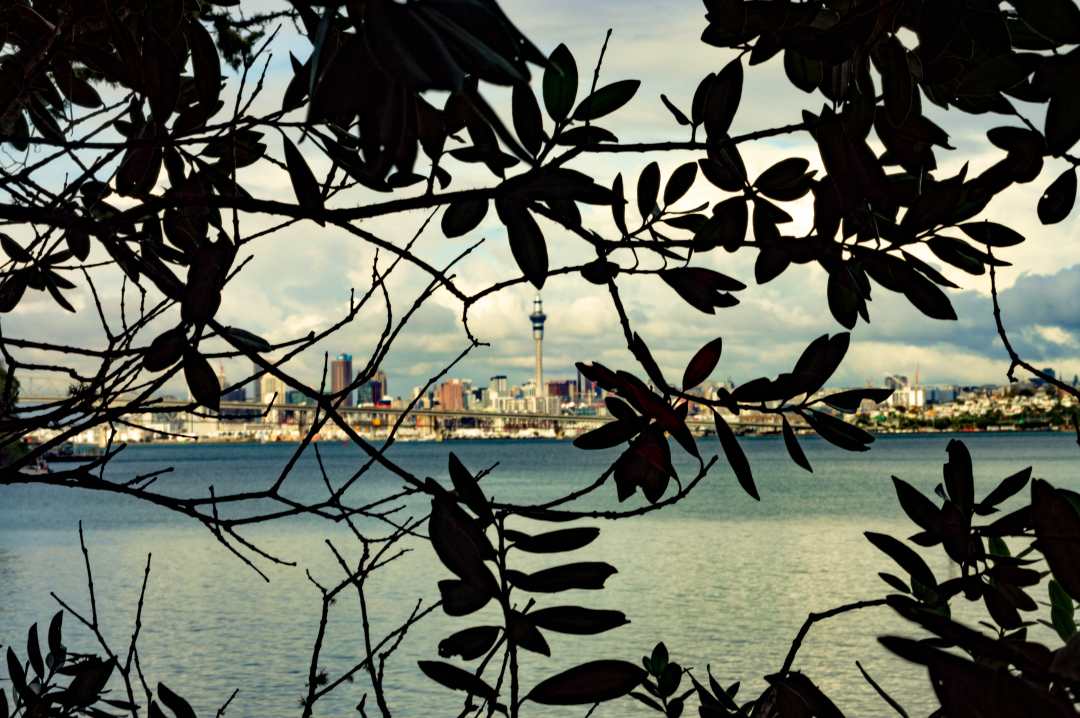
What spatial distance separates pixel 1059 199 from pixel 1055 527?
70cm

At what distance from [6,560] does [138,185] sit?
31905 millimetres

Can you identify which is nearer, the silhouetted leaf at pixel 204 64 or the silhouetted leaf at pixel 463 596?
the silhouetted leaf at pixel 463 596

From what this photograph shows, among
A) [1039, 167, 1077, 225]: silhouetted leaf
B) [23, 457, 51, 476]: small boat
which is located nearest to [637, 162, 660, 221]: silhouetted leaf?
[1039, 167, 1077, 225]: silhouetted leaf

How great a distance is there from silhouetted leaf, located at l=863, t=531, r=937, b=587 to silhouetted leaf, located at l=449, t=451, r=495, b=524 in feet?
1.76

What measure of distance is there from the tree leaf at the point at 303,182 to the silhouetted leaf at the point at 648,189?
0.48 metres

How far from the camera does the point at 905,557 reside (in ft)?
5.04

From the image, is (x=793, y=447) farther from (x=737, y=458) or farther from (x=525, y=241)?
(x=525, y=241)

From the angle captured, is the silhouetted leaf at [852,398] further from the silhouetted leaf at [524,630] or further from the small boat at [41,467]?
the small boat at [41,467]

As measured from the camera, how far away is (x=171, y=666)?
53.0 feet

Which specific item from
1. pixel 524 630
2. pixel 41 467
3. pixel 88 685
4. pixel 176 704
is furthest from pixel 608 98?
pixel 41 467

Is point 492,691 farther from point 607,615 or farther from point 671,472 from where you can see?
point 671,472

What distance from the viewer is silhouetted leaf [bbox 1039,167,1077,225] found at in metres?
1.24

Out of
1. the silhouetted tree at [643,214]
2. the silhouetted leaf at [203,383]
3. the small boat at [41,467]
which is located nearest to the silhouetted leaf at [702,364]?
the silhouetted tree at [643,214]

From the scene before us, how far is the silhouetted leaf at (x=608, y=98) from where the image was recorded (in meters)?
1.38
